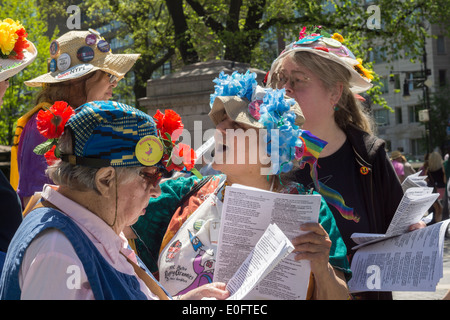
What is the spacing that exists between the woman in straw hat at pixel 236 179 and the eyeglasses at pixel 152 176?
1.25 feet

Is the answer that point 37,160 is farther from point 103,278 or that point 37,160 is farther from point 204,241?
point 103,278

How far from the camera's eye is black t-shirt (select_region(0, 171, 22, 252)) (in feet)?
8.72

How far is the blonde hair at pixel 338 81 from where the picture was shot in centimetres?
310

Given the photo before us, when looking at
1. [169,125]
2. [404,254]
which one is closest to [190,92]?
[404,254]

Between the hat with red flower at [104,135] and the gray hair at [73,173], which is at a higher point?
the hat with red flower at [104,135]

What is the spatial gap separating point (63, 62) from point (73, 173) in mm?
2028

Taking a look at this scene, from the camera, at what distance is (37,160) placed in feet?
10.2

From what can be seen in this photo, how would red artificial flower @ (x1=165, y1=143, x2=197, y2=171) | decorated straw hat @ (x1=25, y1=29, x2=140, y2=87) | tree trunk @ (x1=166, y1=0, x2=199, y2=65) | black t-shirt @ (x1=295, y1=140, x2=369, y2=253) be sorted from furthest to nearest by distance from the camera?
1. tree trunk @ (x1=166, y1=0, x2=199, y2=65)
2. decorated straw hat @ (x1=25, y1=29, x2=140, y2=87)
3. black t-shirt @ (x1=295, y1=140, x2=369, y2=253)
4. red artificial flower @ (x1=165, y1=143, x2=197, y2=171)

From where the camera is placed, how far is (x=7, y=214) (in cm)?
270

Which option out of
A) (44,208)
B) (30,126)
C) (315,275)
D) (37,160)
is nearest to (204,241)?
(315,275)

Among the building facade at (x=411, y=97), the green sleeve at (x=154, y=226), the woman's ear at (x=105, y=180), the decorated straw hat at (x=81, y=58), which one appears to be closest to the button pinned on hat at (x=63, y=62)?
the decorated straw hat at (x=81, y=58)

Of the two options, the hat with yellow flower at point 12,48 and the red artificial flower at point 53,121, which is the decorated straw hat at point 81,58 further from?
the red artificial flower at point 53,121

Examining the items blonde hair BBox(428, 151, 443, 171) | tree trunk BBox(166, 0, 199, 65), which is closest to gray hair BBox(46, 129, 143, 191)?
tree trunk BBox(166, 0, 199, 65)

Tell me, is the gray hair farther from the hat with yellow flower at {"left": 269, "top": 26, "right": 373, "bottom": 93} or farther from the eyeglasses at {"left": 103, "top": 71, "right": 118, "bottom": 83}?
the eyeglasses at {"left": 103, "top": 71, "right": 118, "bottom": 83}
